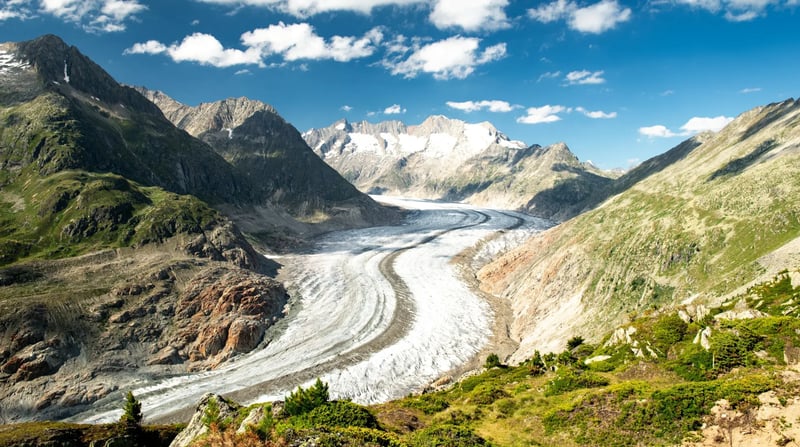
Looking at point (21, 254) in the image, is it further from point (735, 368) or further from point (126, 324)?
point (735, 368)

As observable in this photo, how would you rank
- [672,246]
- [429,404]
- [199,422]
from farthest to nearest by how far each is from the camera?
[672,246], [429,404], [199,422]

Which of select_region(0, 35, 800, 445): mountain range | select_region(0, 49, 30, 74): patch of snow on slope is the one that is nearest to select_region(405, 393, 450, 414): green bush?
select_region(0, 35, 800, 445): mountain range

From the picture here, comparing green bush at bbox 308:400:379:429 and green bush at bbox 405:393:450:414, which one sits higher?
green bush at bbox 308:400:379:429

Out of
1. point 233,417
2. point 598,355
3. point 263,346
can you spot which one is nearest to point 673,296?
point 598,355

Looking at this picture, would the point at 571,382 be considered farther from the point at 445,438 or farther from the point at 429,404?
the point at 445,438

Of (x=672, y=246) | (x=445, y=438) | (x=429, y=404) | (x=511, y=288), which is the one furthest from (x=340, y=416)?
(x=511, y=288)

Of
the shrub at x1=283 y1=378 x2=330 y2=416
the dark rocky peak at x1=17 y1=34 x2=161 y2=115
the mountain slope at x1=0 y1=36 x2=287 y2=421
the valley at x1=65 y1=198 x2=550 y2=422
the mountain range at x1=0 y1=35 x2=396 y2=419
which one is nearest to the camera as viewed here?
the shrub at x1=283 y1=378 x2=330 y2=416

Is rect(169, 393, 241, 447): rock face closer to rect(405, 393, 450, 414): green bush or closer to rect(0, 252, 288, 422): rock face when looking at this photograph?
rect(405, 393, 450, 414): green bush
